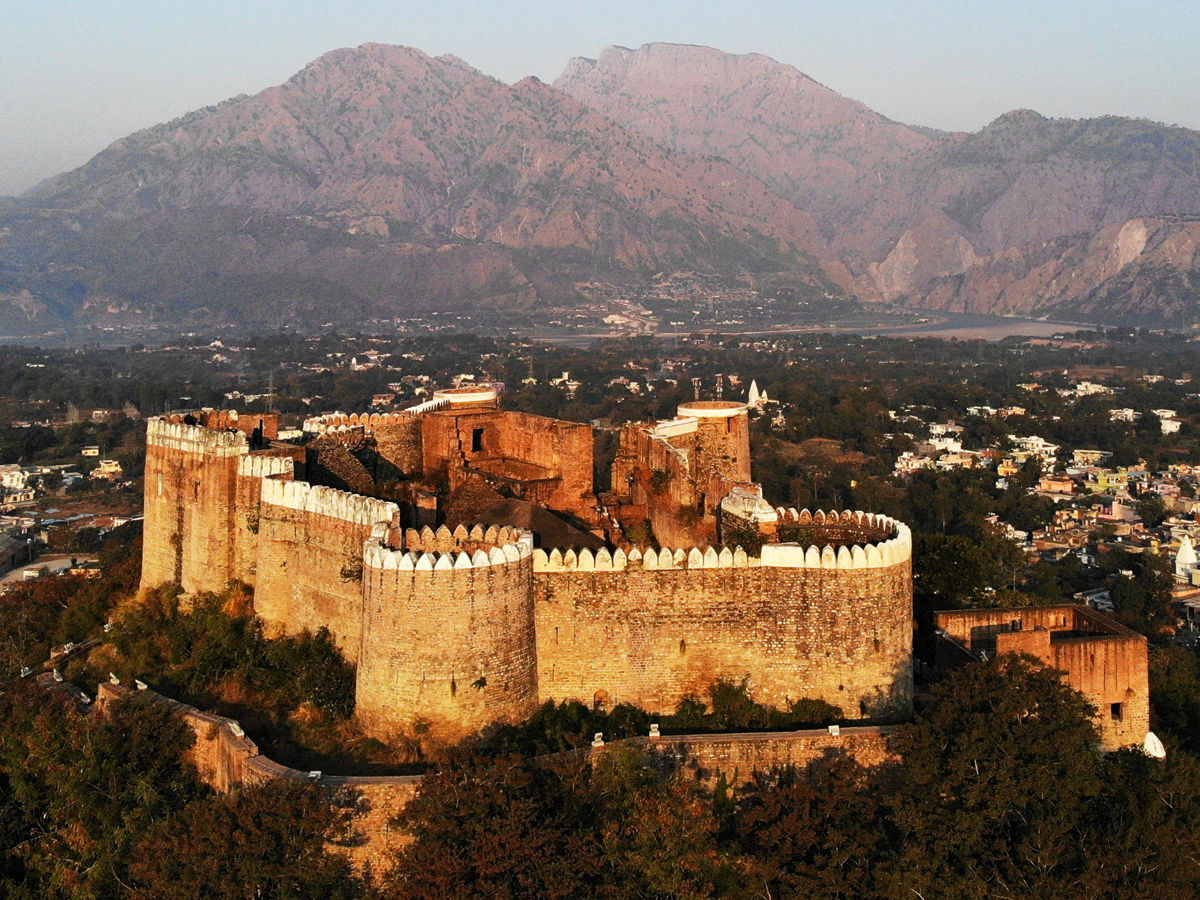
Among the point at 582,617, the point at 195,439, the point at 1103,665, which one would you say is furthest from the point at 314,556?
the point at 1103,665

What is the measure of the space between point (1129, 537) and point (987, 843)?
49911 mm

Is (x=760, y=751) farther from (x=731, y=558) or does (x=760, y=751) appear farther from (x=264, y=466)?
(x=264, y=466)

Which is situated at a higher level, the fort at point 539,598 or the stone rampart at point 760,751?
the fort at point 539,598

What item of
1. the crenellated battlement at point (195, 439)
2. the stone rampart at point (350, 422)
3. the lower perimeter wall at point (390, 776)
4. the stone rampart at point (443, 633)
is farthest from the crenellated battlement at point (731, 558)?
the stone rampart at point (350, 422)

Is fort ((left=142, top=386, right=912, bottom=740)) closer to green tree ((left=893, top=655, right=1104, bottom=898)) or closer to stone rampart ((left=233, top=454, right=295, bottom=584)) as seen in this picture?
stone rampart ((left=233, top=454, right=295, bottom=584))

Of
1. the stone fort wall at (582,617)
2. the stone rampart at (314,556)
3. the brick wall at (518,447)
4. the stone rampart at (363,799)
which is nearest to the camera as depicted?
the stone rampart at (363,799)

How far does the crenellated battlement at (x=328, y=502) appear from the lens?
17.8 m

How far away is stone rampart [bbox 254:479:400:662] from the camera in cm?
1803

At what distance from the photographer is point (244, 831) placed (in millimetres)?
14516

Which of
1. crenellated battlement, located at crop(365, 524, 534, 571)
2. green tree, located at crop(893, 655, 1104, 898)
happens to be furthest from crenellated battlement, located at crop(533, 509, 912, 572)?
green tree, located at crop(893, 655, 1104, 898)

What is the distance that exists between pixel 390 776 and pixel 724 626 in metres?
4.99

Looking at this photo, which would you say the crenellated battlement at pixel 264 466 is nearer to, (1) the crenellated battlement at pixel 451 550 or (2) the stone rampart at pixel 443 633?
(1) the crenellated battlement at pixel 451 550

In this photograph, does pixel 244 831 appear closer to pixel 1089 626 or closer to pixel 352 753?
pixel 352 753

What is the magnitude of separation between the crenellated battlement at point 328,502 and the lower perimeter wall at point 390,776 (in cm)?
339
